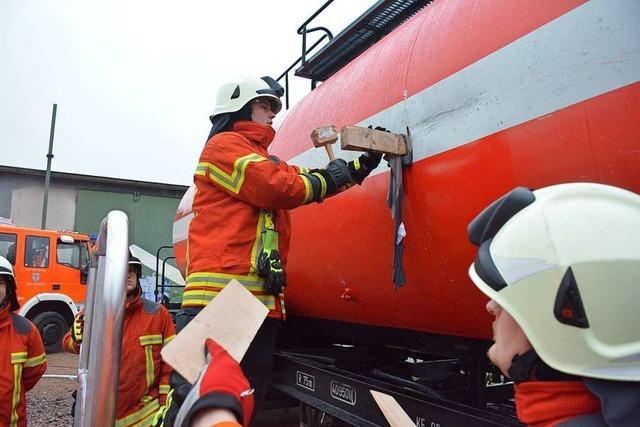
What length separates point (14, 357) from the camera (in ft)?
10.3

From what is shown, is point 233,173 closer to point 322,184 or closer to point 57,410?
point 322,184

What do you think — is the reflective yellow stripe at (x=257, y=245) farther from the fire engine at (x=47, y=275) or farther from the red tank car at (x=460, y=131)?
the fire engine at (x=47, y=275)

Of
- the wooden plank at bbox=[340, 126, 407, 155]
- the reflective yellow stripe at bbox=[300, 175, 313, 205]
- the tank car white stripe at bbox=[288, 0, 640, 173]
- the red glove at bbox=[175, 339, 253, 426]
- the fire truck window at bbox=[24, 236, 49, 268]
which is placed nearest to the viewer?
the red glove at bbox=[175, 339, 253, 426]

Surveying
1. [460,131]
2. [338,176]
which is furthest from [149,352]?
[460,131]

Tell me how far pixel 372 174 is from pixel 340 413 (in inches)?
53.7

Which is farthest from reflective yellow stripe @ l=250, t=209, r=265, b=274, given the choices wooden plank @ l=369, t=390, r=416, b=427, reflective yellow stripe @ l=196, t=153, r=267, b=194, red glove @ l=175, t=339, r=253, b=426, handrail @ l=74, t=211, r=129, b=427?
red glove @ l=175, t=339, r=253, b=426

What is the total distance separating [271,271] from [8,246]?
10244mm

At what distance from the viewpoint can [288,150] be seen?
3682 mm

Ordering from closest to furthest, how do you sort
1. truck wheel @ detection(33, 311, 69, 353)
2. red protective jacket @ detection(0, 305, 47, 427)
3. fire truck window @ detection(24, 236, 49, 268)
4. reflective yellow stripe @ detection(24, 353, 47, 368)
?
red protective jacket @ detection(0, 305, 47, 427)
reflective yellow stripe @ detection(24, 353, 47, 368)
truck wheel @ detection(33, 311, 69, 353)
fire truck window @ detection(24, 236, 49, 268)

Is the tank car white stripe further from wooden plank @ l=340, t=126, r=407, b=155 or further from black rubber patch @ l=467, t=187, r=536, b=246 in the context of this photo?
black rubber patch @ l=467, t=187, r=536, b=246

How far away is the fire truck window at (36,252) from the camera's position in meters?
11.0

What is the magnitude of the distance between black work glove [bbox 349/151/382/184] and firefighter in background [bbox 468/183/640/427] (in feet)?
4.41

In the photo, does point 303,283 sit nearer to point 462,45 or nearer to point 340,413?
point 340,413

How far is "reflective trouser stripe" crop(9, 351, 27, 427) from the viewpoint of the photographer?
3.07m
